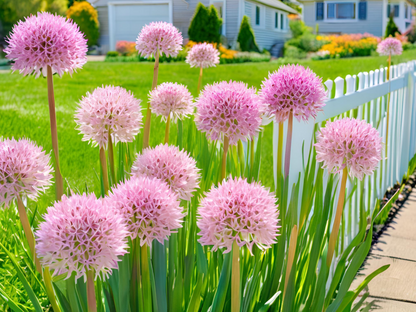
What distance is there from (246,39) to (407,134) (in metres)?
18.7

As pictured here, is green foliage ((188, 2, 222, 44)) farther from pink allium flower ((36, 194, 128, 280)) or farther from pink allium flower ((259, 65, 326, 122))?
pink allium flower ((36, 194, 128, 280))

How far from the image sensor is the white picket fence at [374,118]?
7.90 ft

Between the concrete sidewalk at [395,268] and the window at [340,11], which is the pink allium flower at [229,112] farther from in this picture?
the window at [340,11]

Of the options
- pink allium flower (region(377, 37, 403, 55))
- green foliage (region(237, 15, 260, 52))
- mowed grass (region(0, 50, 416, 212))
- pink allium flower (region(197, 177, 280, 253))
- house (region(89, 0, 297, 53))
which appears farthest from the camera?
house (region(89, 0, 297, 53))

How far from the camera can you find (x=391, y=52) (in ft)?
20.4

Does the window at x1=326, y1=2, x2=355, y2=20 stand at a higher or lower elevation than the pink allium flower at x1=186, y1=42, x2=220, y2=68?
higher

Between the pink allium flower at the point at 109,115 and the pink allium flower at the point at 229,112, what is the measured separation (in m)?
0.19

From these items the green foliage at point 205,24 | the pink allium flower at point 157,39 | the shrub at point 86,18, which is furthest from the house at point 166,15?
the pink allium flower at point 157,39

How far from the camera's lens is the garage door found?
2603cm

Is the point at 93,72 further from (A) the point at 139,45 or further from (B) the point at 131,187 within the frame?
(B) the point at 131,187

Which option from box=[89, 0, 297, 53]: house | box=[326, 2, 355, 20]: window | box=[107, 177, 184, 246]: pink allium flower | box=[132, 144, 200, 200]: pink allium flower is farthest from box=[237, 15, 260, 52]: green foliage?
box=[107, 177, 184, 246]: pink allium flower

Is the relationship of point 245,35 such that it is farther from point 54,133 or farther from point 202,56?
point 54,133

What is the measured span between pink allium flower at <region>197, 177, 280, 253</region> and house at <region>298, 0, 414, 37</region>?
34907 millimetres

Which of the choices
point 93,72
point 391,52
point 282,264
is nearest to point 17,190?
point 282,264
